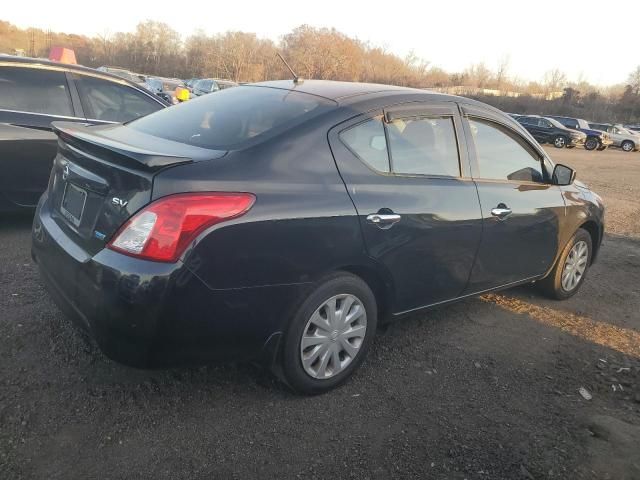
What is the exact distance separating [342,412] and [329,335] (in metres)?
0.40

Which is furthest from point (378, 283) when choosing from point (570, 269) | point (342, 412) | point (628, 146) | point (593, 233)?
point (628, 146)

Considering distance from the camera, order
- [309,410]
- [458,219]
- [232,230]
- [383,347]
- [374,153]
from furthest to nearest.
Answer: [383,347]
[458,219]
[374,153]
[309,410]
[232,230]

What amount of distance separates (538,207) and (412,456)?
2314 millimetres

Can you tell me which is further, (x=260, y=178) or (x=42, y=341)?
(x=42, y=341)

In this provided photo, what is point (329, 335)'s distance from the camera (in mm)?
2877

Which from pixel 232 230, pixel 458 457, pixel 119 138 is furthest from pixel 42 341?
pixel 458 457

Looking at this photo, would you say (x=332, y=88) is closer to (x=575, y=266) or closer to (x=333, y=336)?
(x=333, y=336)

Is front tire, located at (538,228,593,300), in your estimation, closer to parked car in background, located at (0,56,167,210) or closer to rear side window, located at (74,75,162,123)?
rear side window, located at (74,75,162,123)

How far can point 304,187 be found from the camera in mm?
2652

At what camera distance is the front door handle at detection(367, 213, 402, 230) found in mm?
2872

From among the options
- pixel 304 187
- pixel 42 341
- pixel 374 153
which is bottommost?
pixel 42 341

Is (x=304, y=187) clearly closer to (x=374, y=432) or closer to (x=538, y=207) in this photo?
(x=374, y=432)

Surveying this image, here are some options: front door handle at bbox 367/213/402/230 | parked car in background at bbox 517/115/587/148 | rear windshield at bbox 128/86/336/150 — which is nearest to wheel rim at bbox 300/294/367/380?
front door handle at bbox 367/213/402/230

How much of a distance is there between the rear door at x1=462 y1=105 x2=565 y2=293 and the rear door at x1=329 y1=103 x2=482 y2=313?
14cm
